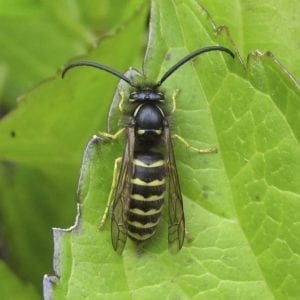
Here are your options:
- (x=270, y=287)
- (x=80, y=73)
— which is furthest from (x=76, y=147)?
(x=270, y=287)

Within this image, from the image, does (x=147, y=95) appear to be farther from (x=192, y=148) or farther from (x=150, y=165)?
(x=192, y=148)

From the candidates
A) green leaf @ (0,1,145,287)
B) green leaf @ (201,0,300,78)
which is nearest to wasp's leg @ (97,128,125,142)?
green leaf @ (201,0,300,78)

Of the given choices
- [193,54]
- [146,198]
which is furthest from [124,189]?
[193,54]

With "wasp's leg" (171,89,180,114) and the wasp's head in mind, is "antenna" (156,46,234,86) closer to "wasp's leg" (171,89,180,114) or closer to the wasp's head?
"wasp's leg" (171,89,180,114)

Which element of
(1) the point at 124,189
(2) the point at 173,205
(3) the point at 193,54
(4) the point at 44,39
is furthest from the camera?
(4) the point at 44,39

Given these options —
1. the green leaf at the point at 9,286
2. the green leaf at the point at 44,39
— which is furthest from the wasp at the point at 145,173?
the green leaf at the point at 44,39

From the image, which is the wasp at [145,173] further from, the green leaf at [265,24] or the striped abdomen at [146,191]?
the green leaf at [265,24]
